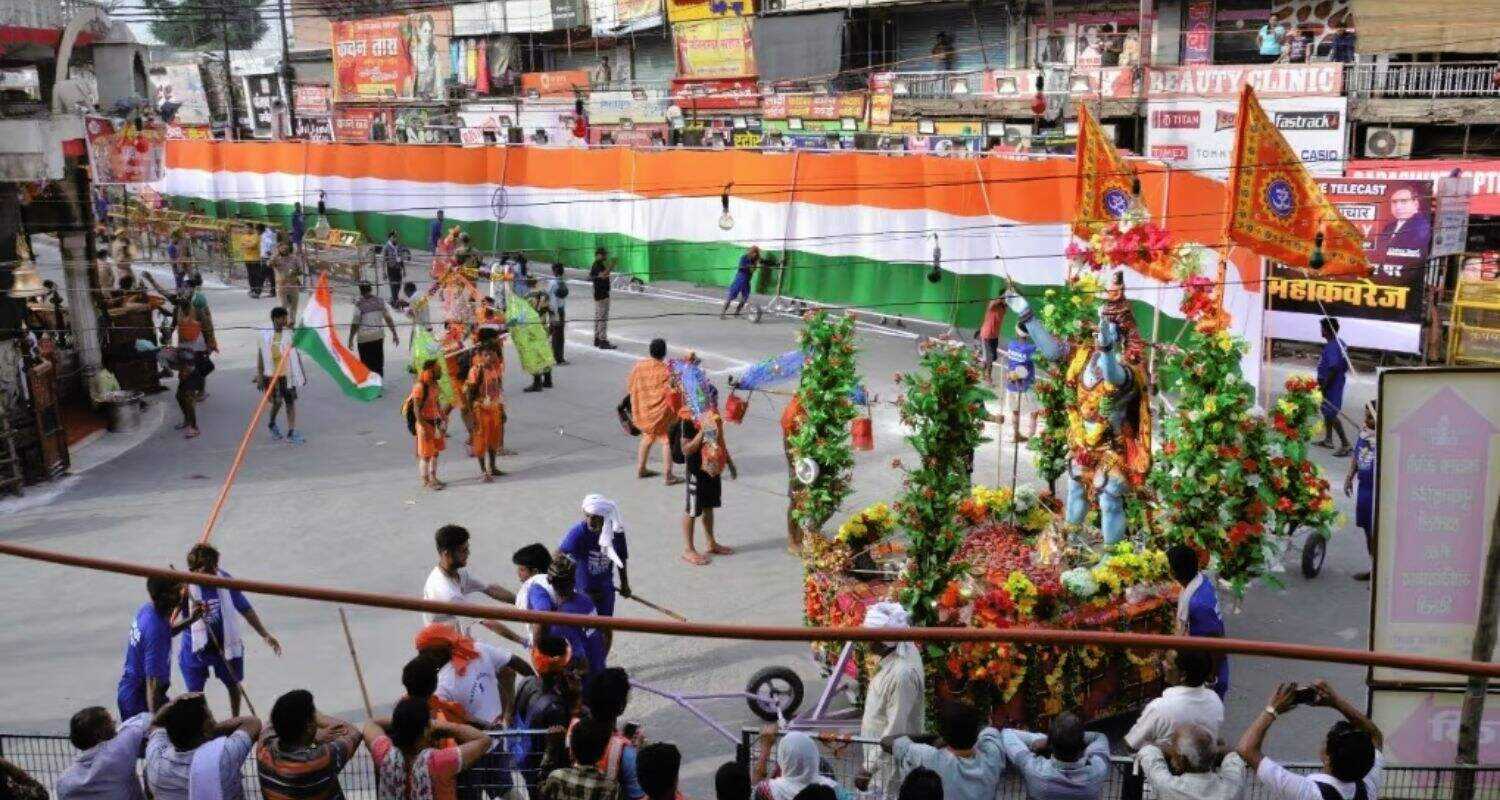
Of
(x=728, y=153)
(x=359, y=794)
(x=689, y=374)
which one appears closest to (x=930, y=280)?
(x=728, y=153)

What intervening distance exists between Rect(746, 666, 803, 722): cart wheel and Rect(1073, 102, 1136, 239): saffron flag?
6791 mm

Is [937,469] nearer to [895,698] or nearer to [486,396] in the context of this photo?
[895,698]

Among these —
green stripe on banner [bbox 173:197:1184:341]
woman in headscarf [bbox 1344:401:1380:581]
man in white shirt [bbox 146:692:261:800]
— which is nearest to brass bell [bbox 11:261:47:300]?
green stripe on banner [bbox 173:197:1184:341]

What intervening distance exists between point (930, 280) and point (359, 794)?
1547 cm

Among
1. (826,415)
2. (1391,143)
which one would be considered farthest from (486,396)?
(1391,143)

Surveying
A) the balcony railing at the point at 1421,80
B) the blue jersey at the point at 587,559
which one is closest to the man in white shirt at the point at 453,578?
the blue jersey at the point at 587,559

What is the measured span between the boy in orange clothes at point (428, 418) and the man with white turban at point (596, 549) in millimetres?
5169

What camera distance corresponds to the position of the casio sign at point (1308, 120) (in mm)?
23703

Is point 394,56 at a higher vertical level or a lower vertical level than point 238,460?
higher

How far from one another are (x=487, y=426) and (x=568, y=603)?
6.74 meters

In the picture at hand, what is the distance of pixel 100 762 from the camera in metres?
5.77

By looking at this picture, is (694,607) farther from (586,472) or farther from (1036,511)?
(586,472)

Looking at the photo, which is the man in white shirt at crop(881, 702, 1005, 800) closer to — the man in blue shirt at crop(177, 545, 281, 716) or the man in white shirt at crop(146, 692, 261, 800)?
the man in white shirt at crop(146, 692, 261, 800)

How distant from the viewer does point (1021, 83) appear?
30.5 m
